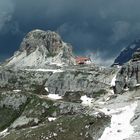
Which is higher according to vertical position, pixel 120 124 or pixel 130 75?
pixel 130 75

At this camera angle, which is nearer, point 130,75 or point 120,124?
point 120,124

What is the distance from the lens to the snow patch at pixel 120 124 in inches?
3516

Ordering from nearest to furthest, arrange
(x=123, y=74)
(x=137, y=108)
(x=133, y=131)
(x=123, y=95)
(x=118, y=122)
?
(x=133, y=131) < (x=118, y=122) < (x=137, y=108) < (x=123, y=95) < (x=123, y=74)

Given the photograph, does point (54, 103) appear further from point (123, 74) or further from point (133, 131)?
point (133, 131)

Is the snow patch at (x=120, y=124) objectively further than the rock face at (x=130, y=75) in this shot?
No

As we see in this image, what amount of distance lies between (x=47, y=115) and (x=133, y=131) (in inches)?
4020

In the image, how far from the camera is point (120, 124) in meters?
95.2

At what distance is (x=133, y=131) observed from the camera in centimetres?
8975

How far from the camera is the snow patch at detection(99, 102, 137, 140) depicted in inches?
3516

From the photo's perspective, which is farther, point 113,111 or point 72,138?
point 113,111

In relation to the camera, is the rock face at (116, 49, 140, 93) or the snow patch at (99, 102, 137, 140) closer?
the snow patch at (99, 102, 137, 140)

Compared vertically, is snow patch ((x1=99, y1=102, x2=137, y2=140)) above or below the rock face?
below

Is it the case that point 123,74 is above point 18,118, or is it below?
above

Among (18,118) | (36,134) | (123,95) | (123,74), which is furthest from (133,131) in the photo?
(18,118)
